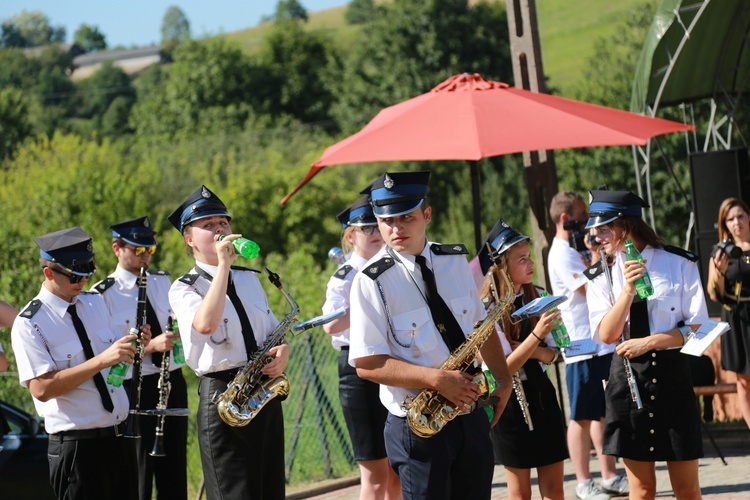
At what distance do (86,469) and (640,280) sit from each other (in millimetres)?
3217

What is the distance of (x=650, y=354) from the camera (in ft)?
19.5

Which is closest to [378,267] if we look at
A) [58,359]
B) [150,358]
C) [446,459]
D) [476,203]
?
[446,459]

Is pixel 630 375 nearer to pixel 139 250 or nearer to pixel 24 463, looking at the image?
pixel 139 250

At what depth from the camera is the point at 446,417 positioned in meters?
4.94

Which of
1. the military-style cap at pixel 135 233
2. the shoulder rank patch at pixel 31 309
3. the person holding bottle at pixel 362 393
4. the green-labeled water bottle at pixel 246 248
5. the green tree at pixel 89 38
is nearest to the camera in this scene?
the green-labeled water bottle at pixel 246 248

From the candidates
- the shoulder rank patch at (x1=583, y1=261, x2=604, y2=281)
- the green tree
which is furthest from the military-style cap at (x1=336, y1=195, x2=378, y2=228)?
the green tree

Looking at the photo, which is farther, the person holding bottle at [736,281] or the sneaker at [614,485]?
the person holding bottle at [736,281]

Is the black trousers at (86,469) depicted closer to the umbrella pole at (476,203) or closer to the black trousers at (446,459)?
the black trousers at (446,459)

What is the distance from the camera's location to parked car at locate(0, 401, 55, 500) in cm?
935

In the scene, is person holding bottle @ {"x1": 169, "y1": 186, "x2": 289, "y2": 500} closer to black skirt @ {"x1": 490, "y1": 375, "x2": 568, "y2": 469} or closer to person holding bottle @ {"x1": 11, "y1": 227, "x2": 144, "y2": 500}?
person holding bottle @ {"x1": 11, "y1": 227, "x2": 144, "y2": 500}

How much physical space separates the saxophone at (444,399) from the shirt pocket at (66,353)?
2.17 metres

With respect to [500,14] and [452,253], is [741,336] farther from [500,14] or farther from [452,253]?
[500,14]

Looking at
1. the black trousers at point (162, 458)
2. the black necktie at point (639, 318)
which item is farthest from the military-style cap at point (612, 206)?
the black trousers at point (162, 458)

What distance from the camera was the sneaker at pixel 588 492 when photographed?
8391 mm
